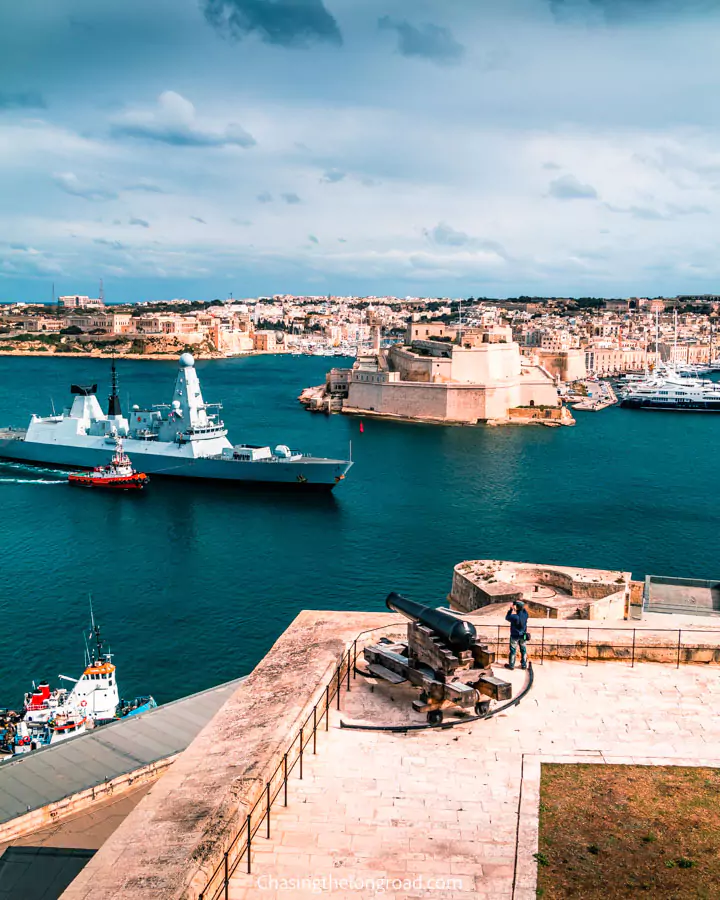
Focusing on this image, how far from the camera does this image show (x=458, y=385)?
43.5m

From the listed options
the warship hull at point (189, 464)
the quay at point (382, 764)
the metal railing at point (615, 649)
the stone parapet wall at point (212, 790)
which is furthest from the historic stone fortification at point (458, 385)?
the stone parapet wall at point (212, 790)

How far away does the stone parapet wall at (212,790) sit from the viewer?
3244 mm

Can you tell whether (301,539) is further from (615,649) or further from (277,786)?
(277,786)

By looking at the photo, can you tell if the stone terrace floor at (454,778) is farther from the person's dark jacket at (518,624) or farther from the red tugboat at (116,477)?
→ the red tugboat at (116,477)

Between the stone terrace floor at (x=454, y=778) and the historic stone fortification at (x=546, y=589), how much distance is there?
5557 millimetres

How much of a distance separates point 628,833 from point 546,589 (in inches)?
341

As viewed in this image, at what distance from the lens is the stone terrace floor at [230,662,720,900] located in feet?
11.5

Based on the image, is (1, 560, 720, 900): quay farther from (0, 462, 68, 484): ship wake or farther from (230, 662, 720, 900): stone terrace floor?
(0, 462, 68, 484): ship wake

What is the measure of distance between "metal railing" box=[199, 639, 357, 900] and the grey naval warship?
64.6 ft

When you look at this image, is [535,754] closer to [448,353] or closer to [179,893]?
[179,893]

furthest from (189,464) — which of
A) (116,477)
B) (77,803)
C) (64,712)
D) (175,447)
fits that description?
(77,803)

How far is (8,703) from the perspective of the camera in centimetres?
1072

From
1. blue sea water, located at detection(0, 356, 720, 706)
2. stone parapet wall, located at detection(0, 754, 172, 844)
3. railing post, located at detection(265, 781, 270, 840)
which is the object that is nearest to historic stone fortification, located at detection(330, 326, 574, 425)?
blue sea water, located at detection(0, 356, 720, 706)

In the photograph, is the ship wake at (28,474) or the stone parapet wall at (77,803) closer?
the stone parapet wall at (77,803)
